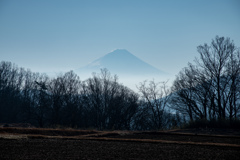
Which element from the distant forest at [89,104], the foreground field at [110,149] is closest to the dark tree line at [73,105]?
the distant forest at [89,104]

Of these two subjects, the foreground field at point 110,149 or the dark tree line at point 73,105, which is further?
the dark tree line at point 73,105

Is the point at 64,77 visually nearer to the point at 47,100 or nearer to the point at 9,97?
the point at 47,100

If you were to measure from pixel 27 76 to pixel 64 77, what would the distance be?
12028 mm

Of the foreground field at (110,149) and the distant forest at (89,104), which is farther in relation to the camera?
the distant forest at (89,104)

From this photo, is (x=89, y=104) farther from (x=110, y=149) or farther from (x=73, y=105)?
(x=110, y=149)

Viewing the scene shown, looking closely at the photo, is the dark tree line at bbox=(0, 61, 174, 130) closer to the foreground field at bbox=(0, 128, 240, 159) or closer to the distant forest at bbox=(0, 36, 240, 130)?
the distant forest at bbox=(0, 36, 240, 130)

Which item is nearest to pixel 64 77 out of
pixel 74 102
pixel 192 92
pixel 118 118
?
pixel 74 102

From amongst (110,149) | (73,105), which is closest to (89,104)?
(73,105)

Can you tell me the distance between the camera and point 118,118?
163 ft

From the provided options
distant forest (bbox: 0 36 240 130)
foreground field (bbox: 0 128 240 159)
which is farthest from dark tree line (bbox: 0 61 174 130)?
foreground field (bbox: 0 128 240 159)

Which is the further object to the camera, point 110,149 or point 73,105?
point 73,105

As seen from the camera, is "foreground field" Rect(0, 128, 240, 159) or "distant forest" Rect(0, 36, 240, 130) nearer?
"foreground field" Rect(0, 128, 240, 159)

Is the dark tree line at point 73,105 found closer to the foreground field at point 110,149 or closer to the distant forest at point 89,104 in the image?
the distant forest at point 89,104

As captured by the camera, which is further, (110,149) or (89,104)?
(89,104)
